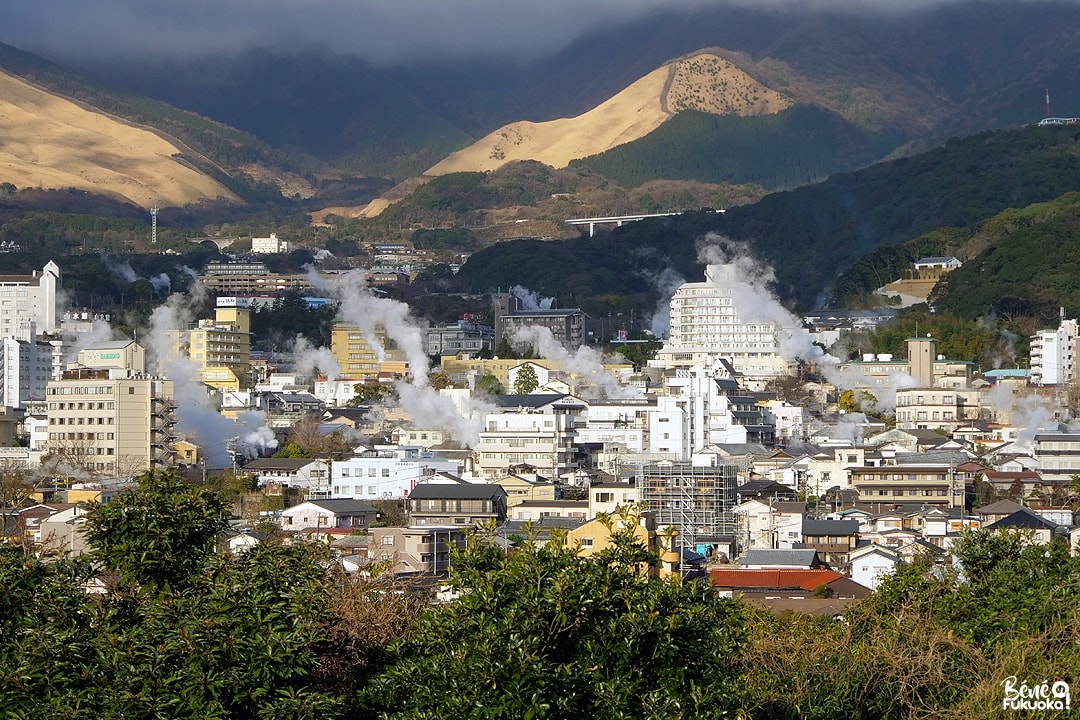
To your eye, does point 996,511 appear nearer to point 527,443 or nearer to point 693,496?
point 693,496

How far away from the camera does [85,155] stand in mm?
151750

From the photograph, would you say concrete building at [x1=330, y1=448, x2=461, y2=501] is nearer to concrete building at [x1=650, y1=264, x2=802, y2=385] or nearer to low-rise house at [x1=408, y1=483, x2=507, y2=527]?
low-rise house at [x1=408, y1=483, x2=507, y2=527]

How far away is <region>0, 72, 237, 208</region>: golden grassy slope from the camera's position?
143m

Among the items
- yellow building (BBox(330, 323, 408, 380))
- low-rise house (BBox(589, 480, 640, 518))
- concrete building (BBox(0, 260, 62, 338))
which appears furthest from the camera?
concrete building (BBox(0, 260, 62, 338))

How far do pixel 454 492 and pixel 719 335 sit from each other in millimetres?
34556

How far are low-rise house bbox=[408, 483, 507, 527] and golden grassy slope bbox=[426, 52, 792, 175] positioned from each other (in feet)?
393

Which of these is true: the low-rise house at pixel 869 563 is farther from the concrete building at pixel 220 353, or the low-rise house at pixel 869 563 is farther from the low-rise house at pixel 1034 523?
the concrete building at pixel 220 353

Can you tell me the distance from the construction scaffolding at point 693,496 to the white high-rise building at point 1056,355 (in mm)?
25366

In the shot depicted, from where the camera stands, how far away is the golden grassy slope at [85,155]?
143m

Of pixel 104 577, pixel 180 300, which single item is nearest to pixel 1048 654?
pixel 104 577

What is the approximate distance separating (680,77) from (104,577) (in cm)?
14643

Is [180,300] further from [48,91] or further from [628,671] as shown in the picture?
[48,91]

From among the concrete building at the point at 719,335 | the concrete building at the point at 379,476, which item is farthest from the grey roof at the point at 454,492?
the concrete building at the point at 719,335

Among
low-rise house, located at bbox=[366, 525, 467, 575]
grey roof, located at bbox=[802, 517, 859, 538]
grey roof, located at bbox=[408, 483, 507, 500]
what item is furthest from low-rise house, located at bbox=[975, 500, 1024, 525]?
low-rise house, located at bbox=[366, 525, 467, 575]
